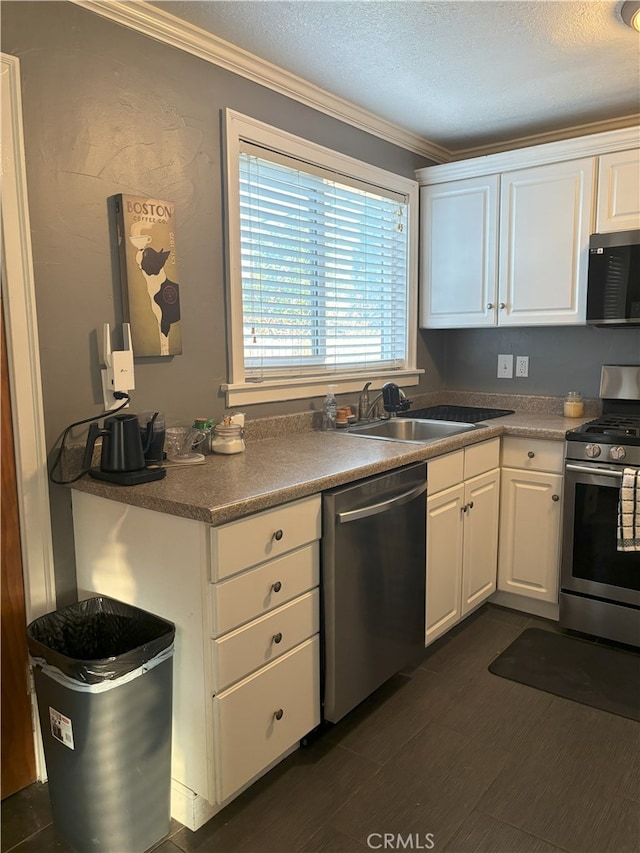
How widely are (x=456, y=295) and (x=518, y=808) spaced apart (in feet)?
7.94

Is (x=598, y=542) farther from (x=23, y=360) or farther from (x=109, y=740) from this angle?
(x=23, y=360)

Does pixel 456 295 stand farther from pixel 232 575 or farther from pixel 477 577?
pixel 232 575

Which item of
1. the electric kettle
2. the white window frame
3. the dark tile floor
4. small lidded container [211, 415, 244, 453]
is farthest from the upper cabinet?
the electric kettle

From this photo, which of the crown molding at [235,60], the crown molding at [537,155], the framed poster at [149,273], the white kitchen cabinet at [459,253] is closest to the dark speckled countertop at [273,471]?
the framed poster at [149,273]

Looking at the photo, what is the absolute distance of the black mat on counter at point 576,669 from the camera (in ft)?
7.55

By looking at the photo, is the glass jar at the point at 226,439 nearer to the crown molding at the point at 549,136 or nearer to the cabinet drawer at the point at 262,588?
the cabinet drawer at the point at 262,588

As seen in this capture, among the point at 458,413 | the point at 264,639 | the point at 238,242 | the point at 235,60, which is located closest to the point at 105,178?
the point at 238,242

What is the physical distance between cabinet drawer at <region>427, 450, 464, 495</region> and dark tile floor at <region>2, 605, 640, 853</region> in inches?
30.5

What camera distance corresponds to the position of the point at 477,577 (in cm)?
287

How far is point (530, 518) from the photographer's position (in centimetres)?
292

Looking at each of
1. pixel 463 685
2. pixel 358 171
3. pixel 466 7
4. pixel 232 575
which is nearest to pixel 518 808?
pixel 463 685

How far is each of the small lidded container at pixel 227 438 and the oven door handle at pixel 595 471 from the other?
1446mm

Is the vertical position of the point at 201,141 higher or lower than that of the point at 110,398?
higher

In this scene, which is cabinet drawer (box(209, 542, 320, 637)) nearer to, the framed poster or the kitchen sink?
the framed poster
